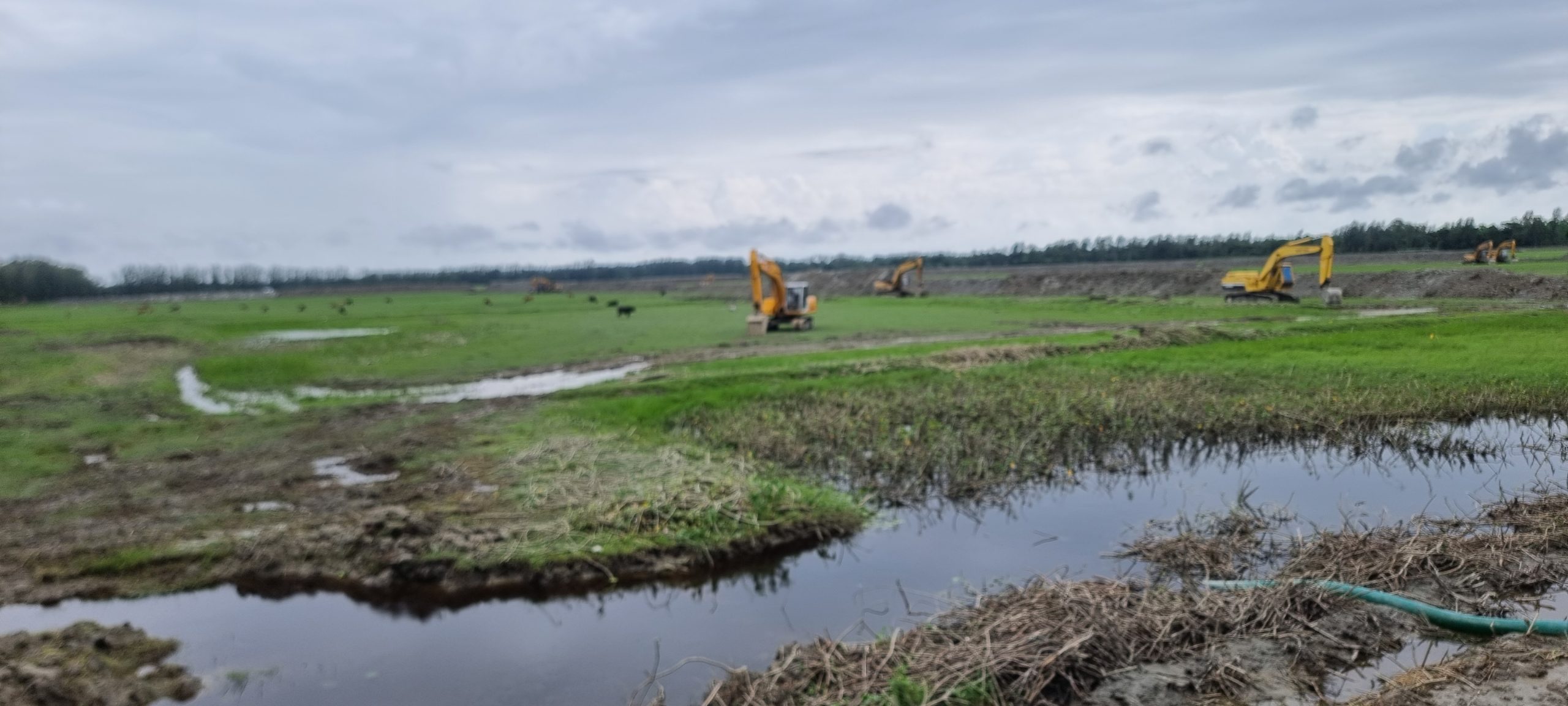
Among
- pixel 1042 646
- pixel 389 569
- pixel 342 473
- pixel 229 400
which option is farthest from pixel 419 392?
pixel 1042 646

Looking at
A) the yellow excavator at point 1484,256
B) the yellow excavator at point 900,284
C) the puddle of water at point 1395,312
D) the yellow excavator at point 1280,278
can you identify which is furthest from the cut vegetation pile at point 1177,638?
the yellow excavator at point 900,284

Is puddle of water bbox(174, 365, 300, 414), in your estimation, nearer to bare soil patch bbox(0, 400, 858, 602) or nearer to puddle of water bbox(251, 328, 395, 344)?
bare soil patch bbox(0, 400, 858, 602)

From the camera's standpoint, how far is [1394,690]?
21.0 ft

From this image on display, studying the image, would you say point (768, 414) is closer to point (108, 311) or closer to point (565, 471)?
point (565, 471)

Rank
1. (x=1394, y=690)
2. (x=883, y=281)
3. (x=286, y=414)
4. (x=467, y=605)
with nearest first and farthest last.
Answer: (x=1394, y=690) → (x=467, y=605) → (x=286, y=414) → (x=883, y=281)

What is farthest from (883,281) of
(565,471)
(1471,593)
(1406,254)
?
(1471,593)

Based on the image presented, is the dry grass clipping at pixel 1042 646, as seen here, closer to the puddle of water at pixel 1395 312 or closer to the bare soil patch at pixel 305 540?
the bare soil patch at pixel 305 540

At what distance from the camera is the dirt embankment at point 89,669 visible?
7473 mm

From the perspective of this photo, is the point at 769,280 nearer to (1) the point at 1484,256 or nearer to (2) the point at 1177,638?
(2) the point at 1177,638

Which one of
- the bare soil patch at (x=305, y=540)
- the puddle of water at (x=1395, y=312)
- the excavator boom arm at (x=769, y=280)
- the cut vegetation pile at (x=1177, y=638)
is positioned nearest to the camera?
the cut vegetation pile at (x=1177, y=638)

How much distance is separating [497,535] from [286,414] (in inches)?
471

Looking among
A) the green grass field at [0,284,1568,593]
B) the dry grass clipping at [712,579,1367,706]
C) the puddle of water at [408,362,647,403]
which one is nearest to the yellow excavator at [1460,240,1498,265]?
the green grass field at [0,284,1568,593]

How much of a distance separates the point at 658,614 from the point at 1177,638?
4873 mm

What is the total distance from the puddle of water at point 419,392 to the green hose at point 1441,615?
16852 millimetres
